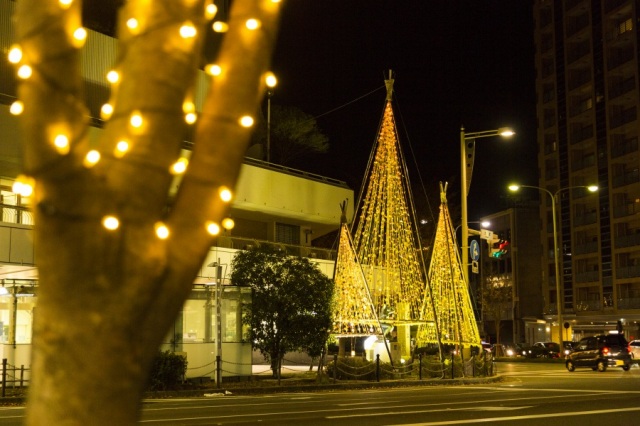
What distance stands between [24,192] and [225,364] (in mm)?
27770

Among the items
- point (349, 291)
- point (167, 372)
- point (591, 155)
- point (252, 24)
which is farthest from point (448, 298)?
point (591, 155)

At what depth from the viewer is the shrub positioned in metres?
26.1

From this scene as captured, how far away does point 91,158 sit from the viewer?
3.04 meters

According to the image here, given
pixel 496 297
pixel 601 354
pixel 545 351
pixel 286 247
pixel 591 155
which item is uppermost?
pixel 591 155

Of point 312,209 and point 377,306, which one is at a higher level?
point 312,209

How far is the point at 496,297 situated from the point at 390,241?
5747 centimetres

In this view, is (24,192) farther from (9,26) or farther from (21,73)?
(9,26)

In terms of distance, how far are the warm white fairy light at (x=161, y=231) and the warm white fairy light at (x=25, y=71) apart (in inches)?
26.4

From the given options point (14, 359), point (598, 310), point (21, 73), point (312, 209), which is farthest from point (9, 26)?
point (598, 310)

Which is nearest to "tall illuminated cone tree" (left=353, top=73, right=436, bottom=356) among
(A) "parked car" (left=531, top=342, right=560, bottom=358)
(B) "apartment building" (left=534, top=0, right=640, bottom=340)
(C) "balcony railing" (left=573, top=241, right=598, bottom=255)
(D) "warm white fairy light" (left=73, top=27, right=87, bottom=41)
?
(D) "warm white fairy light" (left=73, top=27, right=87, bottom=41)

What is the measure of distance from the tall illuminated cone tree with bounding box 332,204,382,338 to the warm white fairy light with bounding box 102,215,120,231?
28457 mm

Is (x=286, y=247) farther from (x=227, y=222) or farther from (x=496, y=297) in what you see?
(x=496, y=297)

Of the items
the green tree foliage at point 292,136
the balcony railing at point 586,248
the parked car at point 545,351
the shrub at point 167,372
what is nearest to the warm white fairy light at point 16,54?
the shrub at point 167,372

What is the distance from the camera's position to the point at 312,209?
45.9 metres
